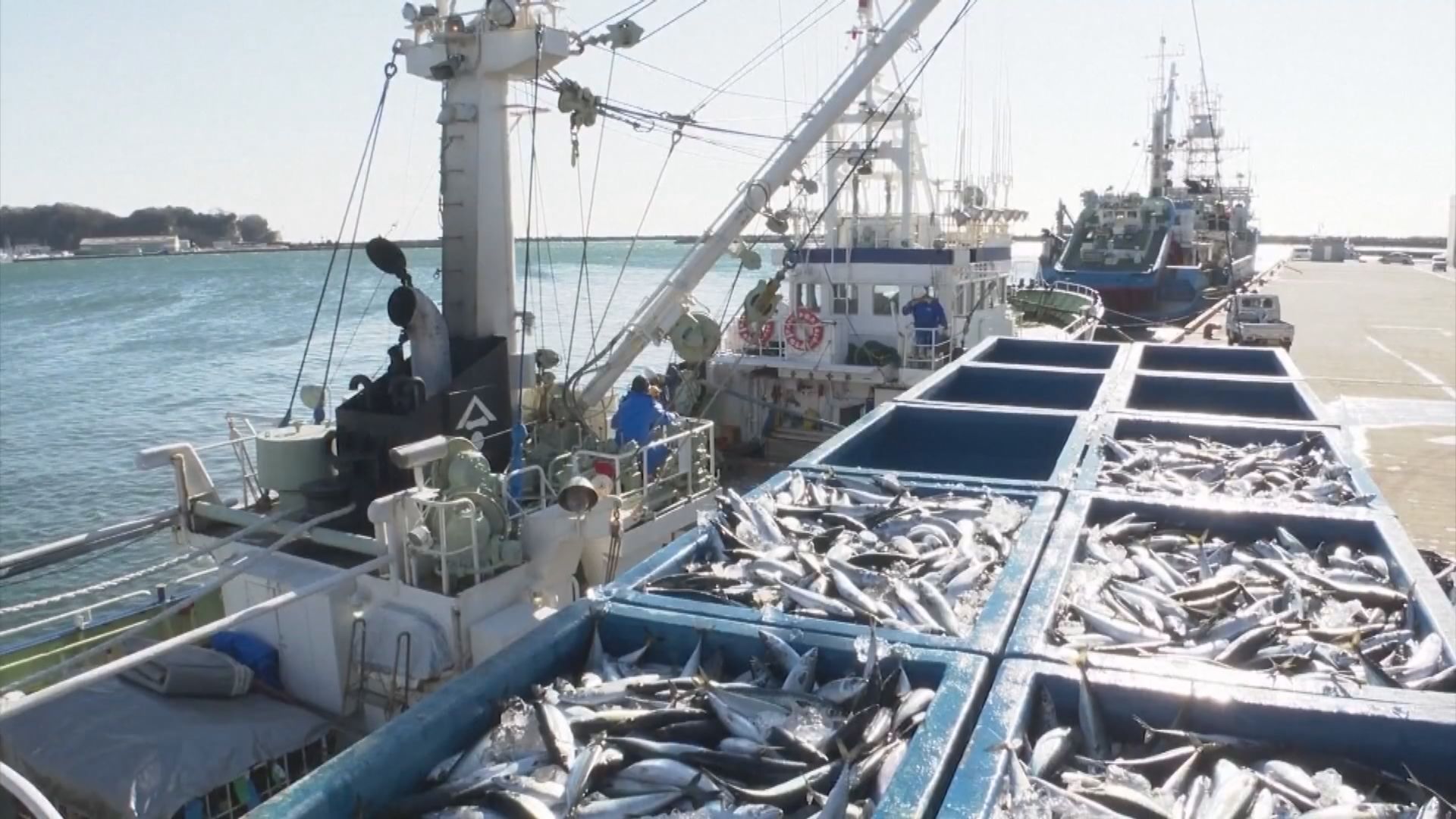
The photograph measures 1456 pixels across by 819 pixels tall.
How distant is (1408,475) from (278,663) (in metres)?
16.4

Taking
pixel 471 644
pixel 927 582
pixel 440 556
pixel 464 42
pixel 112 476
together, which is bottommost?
pixel 112 476

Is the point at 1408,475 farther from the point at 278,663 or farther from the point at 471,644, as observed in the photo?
the point at 278,663

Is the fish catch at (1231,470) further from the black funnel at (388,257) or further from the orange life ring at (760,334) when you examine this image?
the orange life ring at (760,334)

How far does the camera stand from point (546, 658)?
4.87 metres

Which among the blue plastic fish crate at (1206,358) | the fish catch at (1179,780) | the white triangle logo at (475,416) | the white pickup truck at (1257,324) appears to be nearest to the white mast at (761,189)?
the white triangle logo at (475,416)

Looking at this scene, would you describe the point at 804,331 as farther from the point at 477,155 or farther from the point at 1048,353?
the point at 477,155

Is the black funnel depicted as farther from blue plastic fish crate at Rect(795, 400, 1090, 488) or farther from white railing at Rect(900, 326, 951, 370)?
white railing at Rect(900, 326, 951, 370)

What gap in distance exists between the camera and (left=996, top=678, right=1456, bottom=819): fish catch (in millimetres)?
3613

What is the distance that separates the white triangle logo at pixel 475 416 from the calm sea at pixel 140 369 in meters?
1.51

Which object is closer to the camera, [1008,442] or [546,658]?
[546,658]

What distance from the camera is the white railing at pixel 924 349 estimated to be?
18.9 m

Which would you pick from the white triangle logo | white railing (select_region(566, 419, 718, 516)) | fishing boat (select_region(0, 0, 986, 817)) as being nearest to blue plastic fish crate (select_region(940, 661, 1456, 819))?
fishing boat (select_region(0, 0, 986, 817))

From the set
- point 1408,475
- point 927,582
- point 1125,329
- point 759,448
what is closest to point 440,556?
point 927,582

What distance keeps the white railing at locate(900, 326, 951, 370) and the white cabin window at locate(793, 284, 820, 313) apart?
229 centimetres
